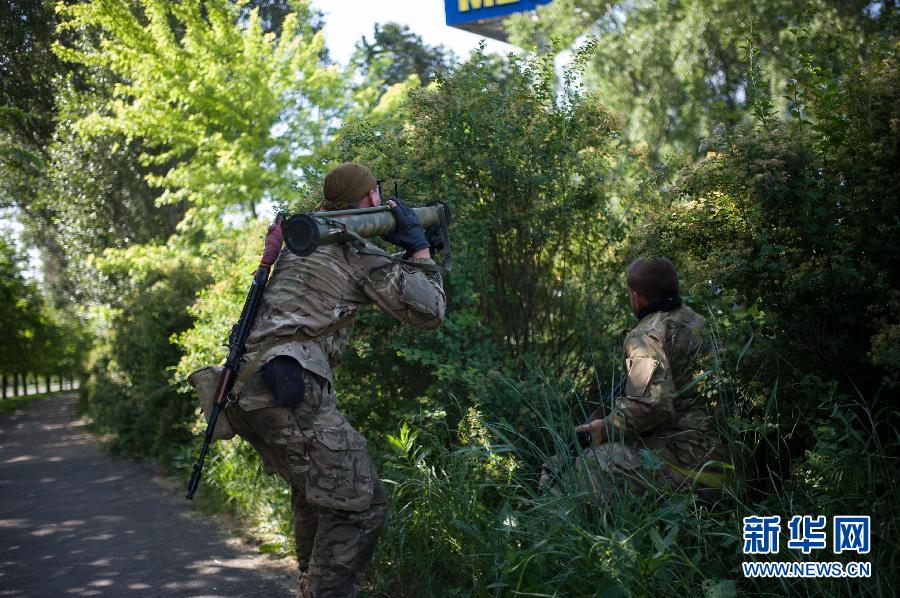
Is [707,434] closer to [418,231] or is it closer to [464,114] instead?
[418,231]

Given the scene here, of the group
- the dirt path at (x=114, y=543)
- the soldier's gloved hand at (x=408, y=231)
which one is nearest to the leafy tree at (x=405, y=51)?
the dirt path at (x=114, y=543)

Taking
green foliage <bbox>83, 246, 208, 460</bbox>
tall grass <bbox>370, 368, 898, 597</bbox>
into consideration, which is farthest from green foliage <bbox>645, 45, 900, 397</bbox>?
green foliage <bbox>83, 246, 208, 460</bbox>

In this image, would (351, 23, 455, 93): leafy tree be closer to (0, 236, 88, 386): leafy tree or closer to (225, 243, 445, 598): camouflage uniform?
(0, 236, 88, 386): leafy tree

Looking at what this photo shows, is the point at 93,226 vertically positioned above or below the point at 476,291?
above

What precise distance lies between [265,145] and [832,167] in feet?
36.7

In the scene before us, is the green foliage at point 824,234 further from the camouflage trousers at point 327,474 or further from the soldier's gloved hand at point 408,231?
the camouflage trousers at point 327,474

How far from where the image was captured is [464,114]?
5395 millimetres

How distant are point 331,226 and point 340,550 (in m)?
1.45

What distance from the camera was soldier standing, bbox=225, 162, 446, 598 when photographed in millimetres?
3635

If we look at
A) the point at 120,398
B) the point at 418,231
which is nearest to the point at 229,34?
the point at 120,398

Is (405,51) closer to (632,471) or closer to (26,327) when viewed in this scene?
(26,327)

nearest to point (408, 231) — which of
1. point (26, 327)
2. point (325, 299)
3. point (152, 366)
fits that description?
point (325, 299)

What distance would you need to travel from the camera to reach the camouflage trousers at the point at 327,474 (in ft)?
11.9

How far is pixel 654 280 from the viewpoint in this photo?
4.03m
